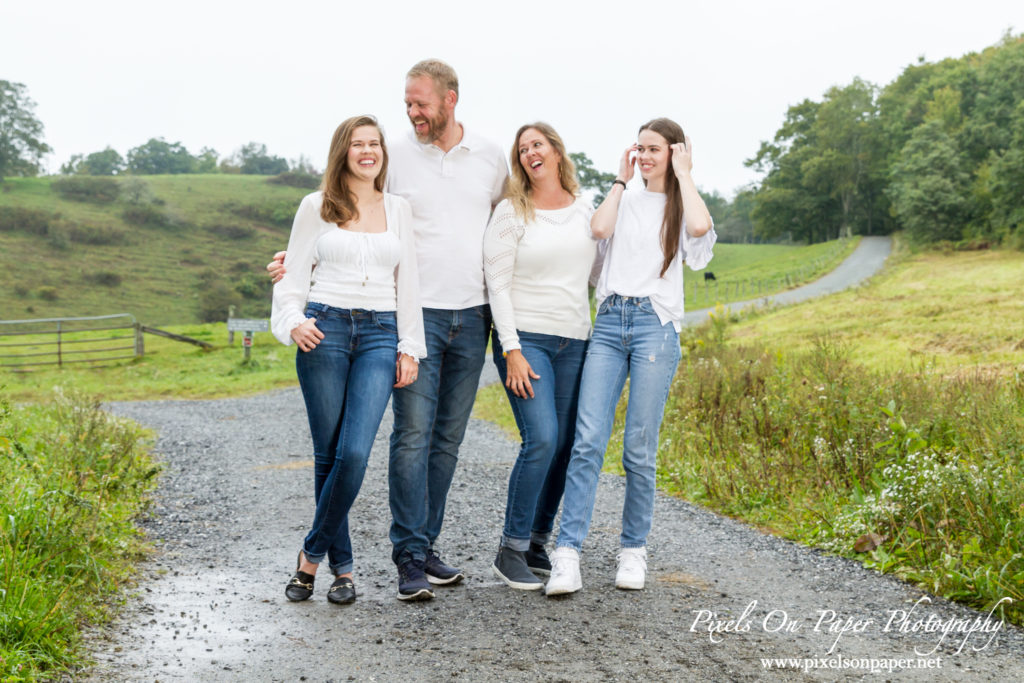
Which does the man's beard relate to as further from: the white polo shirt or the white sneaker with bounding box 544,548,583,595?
the white sneaker with bounding box 544,548,583,595

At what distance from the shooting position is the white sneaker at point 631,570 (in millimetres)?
4172

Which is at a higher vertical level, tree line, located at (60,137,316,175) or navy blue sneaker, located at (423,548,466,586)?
tree line, located at (60,137,316,175)

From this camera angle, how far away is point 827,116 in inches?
3100

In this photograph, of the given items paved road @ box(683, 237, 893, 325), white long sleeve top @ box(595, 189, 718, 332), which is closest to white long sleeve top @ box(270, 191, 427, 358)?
white long sleeve top @ box(595, 189, 718, 332)

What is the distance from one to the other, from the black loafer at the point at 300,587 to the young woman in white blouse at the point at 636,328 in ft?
3.89

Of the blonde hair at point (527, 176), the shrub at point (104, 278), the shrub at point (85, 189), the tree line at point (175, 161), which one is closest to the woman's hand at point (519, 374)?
the blonde hair at point (527, 176)

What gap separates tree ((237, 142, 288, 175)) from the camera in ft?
383

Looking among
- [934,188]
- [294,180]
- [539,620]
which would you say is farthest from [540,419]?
[294,180]

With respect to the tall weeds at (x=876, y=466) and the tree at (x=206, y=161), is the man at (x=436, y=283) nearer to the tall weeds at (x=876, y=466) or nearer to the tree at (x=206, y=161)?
the tall weeds at (x=876, y=466)

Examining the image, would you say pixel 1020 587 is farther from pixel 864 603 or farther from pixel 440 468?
pixel 440 468

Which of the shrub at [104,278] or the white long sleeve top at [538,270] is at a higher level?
the white long sleeve top at [538,270]

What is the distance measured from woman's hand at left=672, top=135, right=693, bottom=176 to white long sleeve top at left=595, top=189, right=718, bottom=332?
0.18 meters

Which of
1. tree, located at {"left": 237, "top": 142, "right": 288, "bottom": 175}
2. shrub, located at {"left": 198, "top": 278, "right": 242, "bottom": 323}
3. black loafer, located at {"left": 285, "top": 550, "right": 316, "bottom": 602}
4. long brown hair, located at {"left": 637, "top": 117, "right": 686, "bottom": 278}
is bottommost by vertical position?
shrub, located at {"left": 198, "top": 278, "right": 242, "bottom": 323}

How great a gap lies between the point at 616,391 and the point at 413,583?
1.35m
